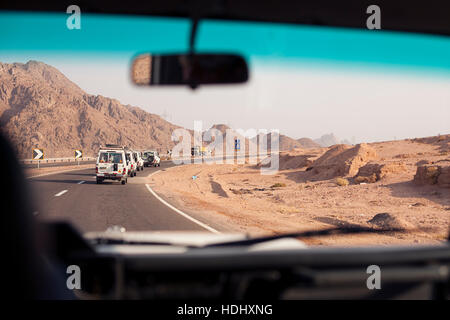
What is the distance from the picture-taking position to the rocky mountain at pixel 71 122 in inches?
3295

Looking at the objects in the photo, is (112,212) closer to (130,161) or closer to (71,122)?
(130,161)

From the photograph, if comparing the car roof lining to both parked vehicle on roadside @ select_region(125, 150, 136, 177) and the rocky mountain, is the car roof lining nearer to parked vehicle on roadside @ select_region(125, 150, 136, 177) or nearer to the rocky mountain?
parked vehicle on roadside @ select_region(125, 150, 136, 177)

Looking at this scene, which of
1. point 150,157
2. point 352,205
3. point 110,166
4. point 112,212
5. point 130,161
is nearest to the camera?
point 112,212

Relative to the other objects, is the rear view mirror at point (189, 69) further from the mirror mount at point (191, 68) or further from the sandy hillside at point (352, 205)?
the sandy hillside at point (352, 205)

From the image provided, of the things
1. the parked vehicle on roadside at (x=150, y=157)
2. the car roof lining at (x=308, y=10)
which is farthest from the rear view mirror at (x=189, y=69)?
the parked vehicle on roadside at (x=150, y=157)

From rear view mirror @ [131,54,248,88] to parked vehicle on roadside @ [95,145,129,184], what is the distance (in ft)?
75.1

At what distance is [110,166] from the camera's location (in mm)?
25453

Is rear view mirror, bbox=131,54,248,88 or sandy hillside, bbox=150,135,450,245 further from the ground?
rear view mirror, bbox=131,54,248,88

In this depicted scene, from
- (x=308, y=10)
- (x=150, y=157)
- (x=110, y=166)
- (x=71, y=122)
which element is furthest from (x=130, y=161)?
(x=71, y=122)

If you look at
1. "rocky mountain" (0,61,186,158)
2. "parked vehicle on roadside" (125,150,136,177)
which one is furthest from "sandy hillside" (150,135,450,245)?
"rocky mountain" (0,61,186,158)

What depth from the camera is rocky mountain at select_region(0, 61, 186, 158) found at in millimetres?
83688

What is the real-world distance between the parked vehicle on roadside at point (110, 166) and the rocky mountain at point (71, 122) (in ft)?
191

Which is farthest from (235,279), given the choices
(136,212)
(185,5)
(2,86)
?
(2,86)

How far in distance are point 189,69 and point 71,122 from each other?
102m
